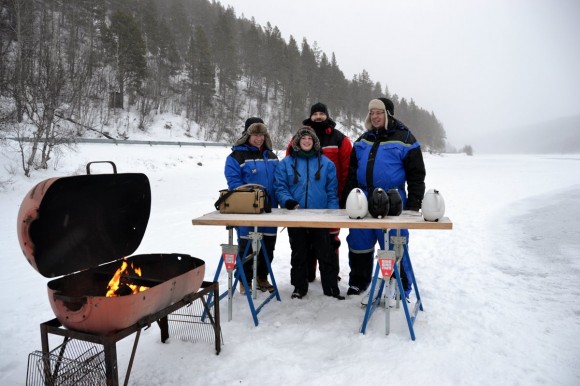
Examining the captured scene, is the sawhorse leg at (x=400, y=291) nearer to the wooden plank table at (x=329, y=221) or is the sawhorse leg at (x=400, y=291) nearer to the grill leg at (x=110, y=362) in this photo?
the wooden plank table at (x=329, y=221)

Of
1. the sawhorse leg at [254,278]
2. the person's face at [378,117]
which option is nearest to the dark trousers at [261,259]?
the sawhorse leg at [254,278]

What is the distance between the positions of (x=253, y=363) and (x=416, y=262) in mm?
3479

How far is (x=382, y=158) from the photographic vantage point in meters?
3.75

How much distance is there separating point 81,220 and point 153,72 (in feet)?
126

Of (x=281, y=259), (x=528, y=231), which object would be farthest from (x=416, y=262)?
(x=528, y=231)

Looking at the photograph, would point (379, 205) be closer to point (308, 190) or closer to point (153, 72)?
point (308, 190)

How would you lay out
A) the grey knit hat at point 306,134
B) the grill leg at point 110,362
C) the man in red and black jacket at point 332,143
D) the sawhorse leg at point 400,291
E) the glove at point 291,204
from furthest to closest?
1. the man in red and black jacket at point 332,143
2. the grey knit hat at point 306,134
3. the glove at point 291,204
4. the sawhorse leg at point 400,291
5. the grill leg at point 110,362

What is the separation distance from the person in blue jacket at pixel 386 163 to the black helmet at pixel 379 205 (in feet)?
2.31

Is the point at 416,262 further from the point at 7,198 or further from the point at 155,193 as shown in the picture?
the point at 7,198

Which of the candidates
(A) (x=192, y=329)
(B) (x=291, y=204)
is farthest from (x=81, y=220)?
(B) (x=291, y=204)

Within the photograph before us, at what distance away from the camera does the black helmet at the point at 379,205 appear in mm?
2979

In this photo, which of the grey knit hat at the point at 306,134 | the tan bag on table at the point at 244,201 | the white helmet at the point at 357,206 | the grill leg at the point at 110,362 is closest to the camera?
the grill leg at the point at 110,362

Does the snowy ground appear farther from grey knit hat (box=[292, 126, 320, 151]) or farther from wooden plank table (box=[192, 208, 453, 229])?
grey knit hat (box=[292, 126, 320, 151])

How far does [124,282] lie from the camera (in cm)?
274
